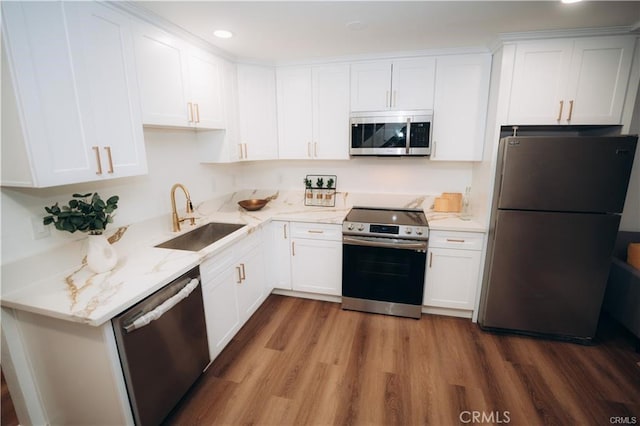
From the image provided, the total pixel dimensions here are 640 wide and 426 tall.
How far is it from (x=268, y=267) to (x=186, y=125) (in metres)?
1.51

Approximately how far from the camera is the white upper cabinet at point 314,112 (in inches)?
112

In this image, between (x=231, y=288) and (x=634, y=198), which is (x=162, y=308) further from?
(x=634, y=198)

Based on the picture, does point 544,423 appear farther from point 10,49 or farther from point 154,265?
point 10,49

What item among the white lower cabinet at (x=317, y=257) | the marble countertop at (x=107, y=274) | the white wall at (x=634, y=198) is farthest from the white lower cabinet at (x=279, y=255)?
the white wall at (x=634, y=198)

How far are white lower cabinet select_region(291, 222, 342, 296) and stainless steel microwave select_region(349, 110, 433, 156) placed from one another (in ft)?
2.83

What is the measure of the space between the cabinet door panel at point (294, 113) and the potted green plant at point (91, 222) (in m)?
1.81

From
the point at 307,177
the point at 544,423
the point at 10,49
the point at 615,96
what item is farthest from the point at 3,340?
the point at 615,96

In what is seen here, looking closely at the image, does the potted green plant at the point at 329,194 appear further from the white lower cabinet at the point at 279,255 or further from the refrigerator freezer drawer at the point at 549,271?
the refrigerator freezer drawer at the point at 549,271

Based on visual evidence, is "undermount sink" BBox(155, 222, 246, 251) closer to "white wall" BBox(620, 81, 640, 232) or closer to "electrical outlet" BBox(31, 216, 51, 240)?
"electrical outlet" BBox(31, 216, 51, 240)

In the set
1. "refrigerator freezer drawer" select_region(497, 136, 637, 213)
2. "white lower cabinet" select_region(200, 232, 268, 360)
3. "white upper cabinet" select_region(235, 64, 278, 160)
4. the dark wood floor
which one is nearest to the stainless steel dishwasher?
"white lower cabinet" select_region(200, 232, 268, 360)

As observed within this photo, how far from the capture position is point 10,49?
3.85ft

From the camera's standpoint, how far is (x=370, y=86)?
2.73 metres

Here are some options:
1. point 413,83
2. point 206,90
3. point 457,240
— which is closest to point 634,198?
point 457,240

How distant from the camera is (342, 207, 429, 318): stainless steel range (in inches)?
99.3
